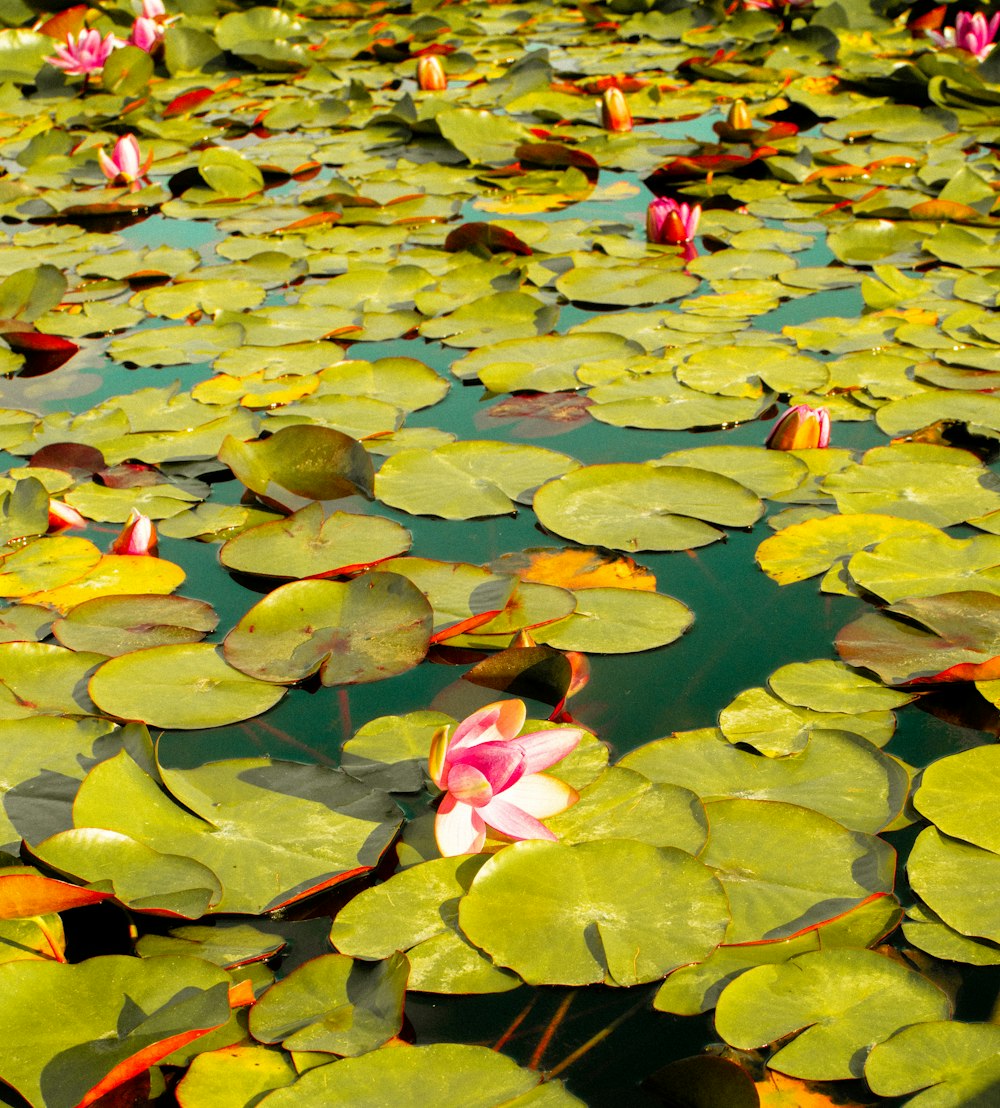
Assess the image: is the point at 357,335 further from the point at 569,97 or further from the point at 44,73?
the point at 44,73

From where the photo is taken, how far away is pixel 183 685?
1.93 m

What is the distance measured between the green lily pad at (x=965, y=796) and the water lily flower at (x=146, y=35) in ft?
21.1

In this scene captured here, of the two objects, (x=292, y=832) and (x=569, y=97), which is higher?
(x=569, y=97)

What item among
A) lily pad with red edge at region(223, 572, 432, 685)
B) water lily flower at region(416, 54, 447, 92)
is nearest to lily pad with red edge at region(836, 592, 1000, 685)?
lily pad with red edge at region(223, 572, 432, 685)

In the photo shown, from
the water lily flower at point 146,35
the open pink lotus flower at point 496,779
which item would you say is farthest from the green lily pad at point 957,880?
the water lily flower at point 146,35

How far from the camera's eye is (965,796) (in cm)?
159

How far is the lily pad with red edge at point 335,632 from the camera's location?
6.42ft

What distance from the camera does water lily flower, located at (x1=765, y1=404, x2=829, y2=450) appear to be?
256 centimetres

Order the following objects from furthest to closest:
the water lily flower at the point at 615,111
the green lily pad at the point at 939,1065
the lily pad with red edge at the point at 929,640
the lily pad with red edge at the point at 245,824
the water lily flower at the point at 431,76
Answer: the water lily flower at the point at 431,76 < the water lily flower at the point at 615,111 < the lily pad with red edge at the point at 929,640 < the lily pad with red edge at the point at 245,824 < the green lily pad at the point at 939,1065

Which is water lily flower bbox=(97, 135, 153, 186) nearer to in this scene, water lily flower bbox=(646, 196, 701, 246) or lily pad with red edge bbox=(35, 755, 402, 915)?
water lily flower bbox=(646, 196, 701, 246)

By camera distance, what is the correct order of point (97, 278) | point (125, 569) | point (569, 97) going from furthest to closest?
point (569, 97) → point (97, 278) → point (125, 569)

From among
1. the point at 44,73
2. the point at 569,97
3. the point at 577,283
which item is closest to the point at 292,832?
the point at 577,283

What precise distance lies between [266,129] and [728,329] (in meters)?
3.51

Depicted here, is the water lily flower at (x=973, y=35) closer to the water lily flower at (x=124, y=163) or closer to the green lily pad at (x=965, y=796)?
the water lily flower at (x=124, y=163)
